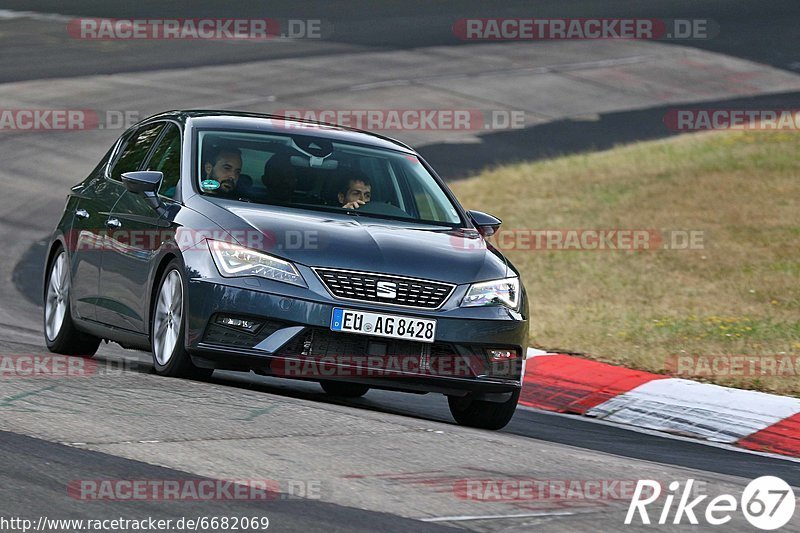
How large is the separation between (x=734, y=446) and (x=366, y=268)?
104 inches

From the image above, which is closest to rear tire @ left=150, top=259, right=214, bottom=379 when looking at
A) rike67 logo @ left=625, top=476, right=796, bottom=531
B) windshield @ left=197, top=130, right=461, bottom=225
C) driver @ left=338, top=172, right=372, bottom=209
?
windshield @ left=197, top=130, right=461, bottom=225

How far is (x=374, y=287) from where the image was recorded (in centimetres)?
768

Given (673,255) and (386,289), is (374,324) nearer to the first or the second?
(386,289)

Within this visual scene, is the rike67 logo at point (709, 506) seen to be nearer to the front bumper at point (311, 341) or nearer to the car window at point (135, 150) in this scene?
the front bumper at point (311, 341)

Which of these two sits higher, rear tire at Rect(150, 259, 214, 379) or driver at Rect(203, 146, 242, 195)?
driver at Rect(203, 146, 242, 195)

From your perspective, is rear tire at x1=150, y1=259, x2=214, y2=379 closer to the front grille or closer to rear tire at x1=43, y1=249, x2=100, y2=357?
the front grille

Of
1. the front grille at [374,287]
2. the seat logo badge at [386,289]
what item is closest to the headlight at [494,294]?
the front grille at [374,287]

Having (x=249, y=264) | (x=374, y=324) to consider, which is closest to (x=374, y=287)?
(x=374, y=324)

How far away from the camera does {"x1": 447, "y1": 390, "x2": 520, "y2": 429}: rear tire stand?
839 centimetres

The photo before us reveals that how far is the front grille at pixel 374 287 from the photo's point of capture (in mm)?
7656

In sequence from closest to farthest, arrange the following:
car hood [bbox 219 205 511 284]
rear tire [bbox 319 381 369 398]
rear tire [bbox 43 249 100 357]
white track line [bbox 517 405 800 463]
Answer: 1. car hood [bbox 219 205 511 284]
2. white track line [bbox 517 405 800 463]
3. rear tire [bbox 319 381 369 398]
4. rear tire [bbox 43 249 100 357]

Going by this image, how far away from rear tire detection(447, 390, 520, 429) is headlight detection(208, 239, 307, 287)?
130 centimetres

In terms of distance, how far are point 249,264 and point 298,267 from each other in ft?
0.89

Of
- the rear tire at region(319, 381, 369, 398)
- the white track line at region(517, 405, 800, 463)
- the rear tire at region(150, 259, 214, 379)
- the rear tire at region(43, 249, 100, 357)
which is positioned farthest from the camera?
the rear tire at region(43, 249, 100, 357)
